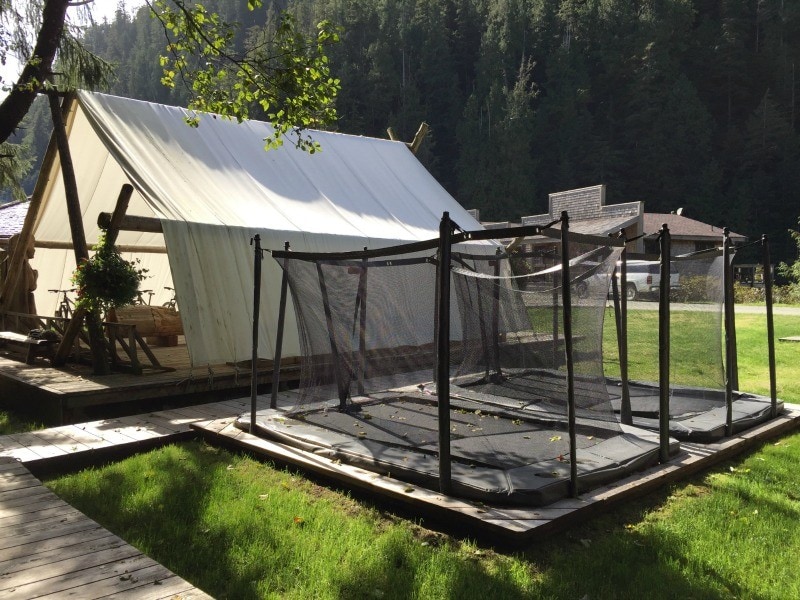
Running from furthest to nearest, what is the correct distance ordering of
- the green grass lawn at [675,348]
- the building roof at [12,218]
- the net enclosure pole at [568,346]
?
1. the building roof at [12,218]
2. the green grass lawn at [675,348]
3. the net enclosure pole at [568,346]

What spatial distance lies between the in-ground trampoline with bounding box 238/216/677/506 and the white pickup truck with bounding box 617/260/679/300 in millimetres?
816

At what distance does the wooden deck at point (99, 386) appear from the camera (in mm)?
5883

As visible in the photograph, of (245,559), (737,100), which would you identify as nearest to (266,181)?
(245,559)

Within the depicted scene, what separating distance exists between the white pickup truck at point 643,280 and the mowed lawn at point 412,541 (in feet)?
4.76

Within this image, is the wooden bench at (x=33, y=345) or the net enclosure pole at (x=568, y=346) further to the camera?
the wooden bench at (x=33, y=345)

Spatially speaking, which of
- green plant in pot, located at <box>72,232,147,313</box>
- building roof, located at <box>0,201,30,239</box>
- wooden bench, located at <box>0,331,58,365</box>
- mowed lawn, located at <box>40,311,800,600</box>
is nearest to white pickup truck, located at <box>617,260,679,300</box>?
mowed lawn, located at <box>40,311,800,600</box>

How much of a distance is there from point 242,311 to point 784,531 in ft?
17.4

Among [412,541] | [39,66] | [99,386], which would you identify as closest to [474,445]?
[412,541]

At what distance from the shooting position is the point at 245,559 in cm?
321

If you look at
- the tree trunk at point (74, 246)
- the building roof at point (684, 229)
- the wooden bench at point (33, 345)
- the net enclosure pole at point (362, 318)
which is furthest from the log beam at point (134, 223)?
the building roof at point (684, 229)

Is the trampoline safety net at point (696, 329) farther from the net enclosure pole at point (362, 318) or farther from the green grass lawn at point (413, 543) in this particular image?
the net enclosure pole at point (362, 318)

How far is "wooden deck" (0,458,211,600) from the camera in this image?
2.60m

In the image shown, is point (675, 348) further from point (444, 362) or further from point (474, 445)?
point (444, 362)

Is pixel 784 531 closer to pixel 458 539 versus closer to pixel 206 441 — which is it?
pixel 458 539
